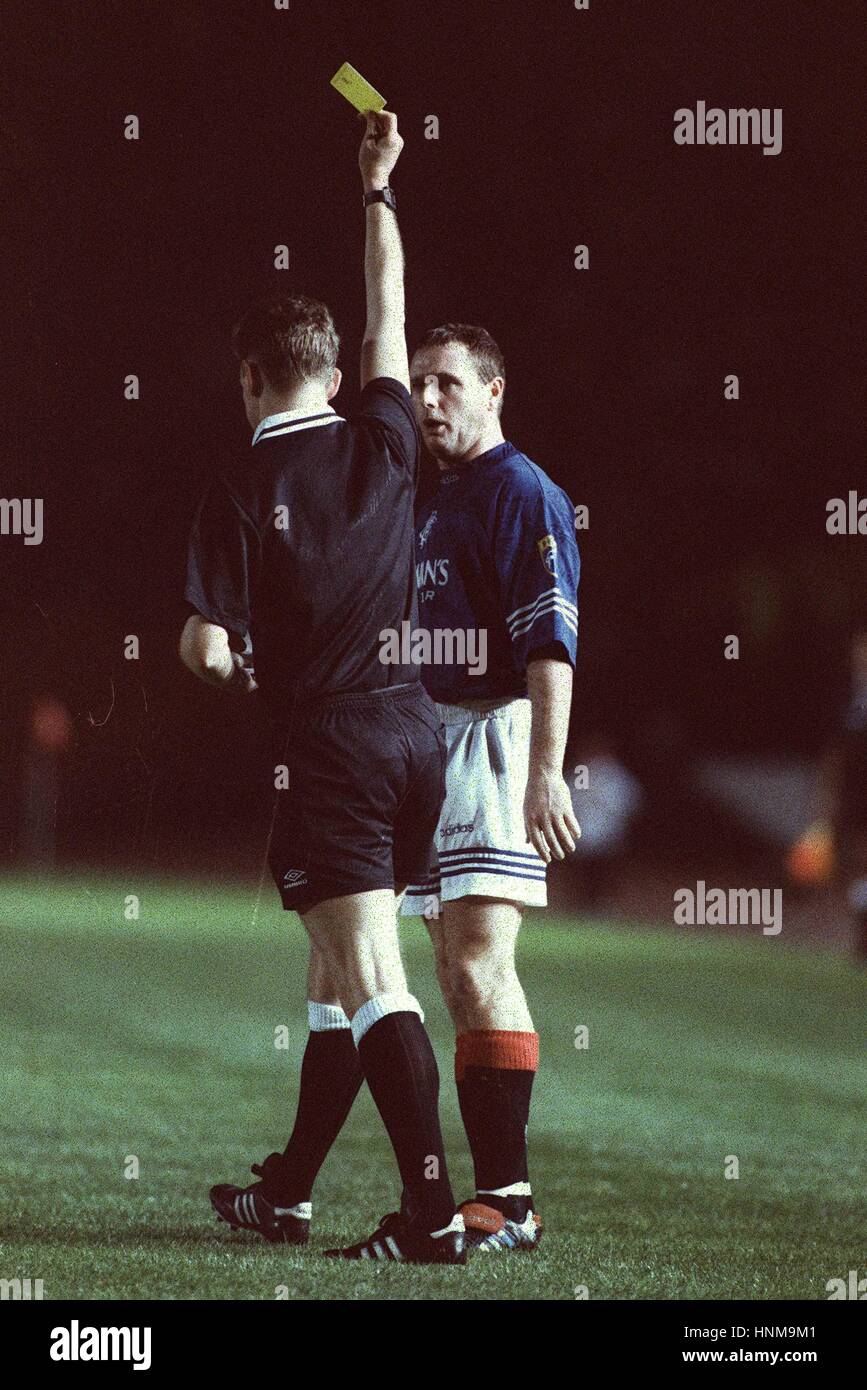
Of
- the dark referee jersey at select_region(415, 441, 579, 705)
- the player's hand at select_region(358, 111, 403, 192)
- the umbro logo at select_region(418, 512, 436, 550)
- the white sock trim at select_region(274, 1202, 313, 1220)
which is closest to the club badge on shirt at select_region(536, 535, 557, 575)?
the dark referee jersey at select_region(415, 441, 579, 705)

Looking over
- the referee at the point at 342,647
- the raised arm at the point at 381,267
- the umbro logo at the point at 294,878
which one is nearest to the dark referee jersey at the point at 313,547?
the referee at the point at 342,647

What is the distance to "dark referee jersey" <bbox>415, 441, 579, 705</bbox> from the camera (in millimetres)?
5309

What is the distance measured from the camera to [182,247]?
7047mm

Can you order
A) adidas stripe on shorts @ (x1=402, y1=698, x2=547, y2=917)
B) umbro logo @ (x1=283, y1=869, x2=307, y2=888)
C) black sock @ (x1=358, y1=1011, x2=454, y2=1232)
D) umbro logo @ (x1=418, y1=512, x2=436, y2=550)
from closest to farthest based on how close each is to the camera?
black sock @ (x1=358, y1=1011, x2=454, y2=1232)
umbro logo @ (x1=283, y1=869, x2=307, y2=888)
adidas stripe on shorts @ (x1=402, y1=698, x2=547, y2=917)
umbro logo @ (x1=418, y1=512, x2=436, y2=550)

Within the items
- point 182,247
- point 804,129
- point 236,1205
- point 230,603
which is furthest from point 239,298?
point 804,129

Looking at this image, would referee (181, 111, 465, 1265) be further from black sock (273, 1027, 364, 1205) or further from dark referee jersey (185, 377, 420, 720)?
black sock (273, 1027, 364, 1205)

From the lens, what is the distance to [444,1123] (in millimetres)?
8359

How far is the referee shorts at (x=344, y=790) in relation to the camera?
481 centimetres

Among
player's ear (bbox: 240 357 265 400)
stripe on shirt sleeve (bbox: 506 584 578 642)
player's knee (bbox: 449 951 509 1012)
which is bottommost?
player's knee (bbox: 449 951 509 1012)

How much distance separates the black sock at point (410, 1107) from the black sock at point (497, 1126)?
651 millimetres

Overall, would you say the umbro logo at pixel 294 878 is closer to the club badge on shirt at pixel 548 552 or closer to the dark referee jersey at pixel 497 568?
the dark referee jersey at pixel 497 568
